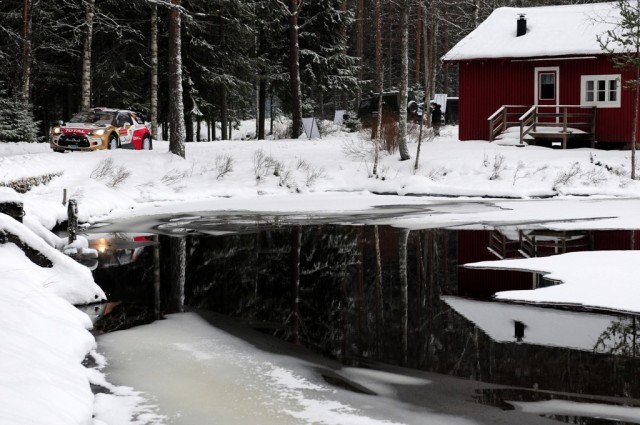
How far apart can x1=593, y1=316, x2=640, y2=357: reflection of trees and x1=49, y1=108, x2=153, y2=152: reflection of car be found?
22886mm

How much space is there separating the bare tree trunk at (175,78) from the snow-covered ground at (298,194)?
2.74ft

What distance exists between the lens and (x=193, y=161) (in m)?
30.1

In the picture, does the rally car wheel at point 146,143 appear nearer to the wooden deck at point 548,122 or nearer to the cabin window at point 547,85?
the wooden deck at point 548,122

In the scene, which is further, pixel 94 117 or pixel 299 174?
pixel 94 117

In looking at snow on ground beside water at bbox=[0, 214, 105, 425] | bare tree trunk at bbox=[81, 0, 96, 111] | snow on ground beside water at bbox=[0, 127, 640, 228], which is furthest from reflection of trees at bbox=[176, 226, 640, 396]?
bare tree trunk at bbox=[81, 0, 96, 111]

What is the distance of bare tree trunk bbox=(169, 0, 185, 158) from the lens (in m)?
28.1

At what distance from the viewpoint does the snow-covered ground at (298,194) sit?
10750mm

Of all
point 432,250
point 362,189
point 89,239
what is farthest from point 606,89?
point 89,239

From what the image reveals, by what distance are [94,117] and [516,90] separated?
17454mm

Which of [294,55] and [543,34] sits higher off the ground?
[543,34]

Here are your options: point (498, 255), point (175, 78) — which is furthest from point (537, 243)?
point (175, 78)

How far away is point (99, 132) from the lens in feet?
98.6

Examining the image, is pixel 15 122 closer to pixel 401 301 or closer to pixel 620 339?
pixel 401 301

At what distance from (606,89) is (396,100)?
55.4 feet
